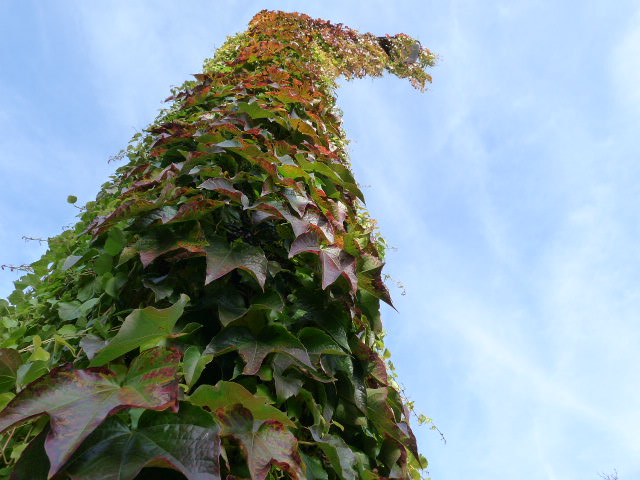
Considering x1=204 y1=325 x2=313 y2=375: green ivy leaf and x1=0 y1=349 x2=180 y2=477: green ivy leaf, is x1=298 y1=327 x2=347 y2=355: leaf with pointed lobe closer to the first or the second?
x1=204 y1=325 x2=313 y2=375: green ivy leaf

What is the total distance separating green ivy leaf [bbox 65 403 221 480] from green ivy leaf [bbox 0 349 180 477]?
5 centimetres

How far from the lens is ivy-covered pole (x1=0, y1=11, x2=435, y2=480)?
0.80 meters

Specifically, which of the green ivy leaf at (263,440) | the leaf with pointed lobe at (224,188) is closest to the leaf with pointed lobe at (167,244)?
the leaf with pointed lobe at (224,188)

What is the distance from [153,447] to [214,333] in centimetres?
46

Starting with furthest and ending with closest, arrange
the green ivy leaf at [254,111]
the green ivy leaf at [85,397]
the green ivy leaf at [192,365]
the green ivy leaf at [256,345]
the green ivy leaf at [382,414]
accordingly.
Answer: the green ivy leaf at [254,111] → the green ivy leaf at [382,414] → the green ivy leaf at [256,345] → the green ivy leaf at [192,365] → the green ivy leaf at [85,397]

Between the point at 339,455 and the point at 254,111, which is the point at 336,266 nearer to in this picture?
the point at 339,455

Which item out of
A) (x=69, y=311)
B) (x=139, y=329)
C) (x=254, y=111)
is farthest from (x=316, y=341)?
(x=254, y=111)

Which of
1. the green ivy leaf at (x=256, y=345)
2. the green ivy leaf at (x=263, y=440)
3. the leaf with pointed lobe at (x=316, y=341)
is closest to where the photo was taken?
the green ivy leaf at (x=263, y=440)

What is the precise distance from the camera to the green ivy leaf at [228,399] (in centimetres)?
95

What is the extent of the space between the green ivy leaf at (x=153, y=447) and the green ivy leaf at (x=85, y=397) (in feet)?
0.18

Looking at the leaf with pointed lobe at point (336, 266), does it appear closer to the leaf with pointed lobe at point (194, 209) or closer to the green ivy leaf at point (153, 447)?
the leaf with pointed lobe at point (194, 209)

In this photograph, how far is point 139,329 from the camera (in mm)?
959

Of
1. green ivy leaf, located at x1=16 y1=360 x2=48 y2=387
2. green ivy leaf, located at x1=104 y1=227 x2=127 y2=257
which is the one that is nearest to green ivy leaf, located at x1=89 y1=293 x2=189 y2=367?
green ivy leaf, located at x1=16 y1=360 x2=48 y2=387

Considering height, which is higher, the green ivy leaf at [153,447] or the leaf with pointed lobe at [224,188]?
the leaf with pointed lobe at [224,188]
